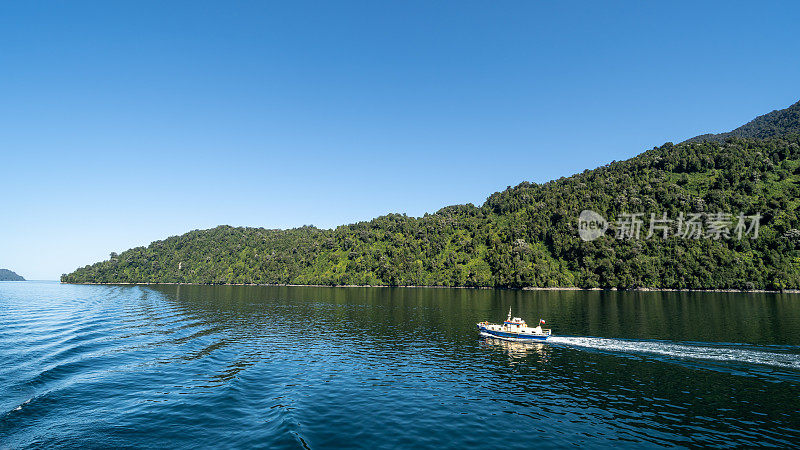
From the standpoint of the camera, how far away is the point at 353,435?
29172mm

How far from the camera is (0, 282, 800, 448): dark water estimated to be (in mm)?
29562

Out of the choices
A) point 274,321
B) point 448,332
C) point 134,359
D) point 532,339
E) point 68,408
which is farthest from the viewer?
point 274,321

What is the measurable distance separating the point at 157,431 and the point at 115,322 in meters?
74.7

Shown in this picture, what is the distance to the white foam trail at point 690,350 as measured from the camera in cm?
5186

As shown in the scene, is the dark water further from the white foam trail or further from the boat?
the boat

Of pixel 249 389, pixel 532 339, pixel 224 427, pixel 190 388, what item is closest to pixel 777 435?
pixel 532 339

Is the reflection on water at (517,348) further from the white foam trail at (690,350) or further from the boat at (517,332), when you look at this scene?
the white foam trail at (690,350)

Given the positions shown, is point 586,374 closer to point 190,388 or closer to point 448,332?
point 448,332

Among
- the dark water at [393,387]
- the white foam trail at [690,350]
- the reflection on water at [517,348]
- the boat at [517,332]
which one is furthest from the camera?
the boat at [517,332]

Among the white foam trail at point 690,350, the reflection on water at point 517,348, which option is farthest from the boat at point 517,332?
the white foam trail at point 690,350

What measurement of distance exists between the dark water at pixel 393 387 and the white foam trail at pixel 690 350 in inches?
12.5

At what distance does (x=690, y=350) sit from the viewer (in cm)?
5778

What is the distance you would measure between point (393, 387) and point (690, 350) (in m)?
50.8

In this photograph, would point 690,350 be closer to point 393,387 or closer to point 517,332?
point 517,332
